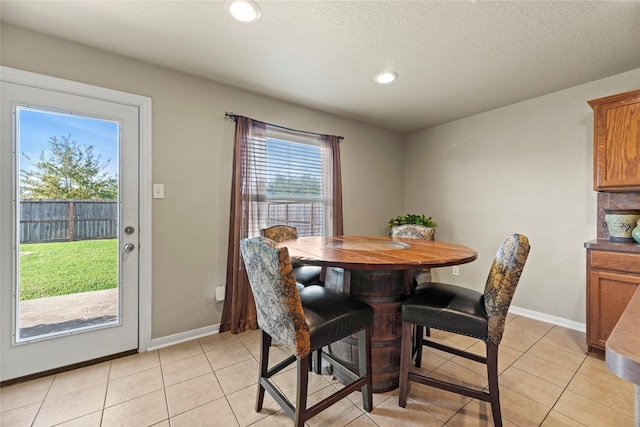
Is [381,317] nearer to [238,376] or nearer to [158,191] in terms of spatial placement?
[238,376]

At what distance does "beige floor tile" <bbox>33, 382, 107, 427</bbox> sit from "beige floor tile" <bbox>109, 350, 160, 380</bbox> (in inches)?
6.2

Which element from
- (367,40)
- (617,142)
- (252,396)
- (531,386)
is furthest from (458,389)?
(617,142)

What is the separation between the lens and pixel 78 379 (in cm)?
187

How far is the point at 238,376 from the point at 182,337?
0.82 meters

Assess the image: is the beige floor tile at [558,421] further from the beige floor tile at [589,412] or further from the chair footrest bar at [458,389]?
the chair footrest bar at [458,389]

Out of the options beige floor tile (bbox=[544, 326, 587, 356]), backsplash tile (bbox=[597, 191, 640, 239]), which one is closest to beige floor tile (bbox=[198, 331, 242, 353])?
beige floor tile (bbox=[544, 326, 587, 356])

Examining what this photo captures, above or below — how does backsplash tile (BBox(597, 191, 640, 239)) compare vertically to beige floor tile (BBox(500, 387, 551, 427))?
above

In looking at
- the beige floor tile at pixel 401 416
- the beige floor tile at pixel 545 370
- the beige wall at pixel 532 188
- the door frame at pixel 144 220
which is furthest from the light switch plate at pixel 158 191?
the beige wall at pixel 532 188

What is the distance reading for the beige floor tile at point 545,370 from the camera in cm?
187

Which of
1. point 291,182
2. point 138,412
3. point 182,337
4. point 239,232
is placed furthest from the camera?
point 291,182

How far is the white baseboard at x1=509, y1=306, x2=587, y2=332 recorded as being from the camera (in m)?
2.64

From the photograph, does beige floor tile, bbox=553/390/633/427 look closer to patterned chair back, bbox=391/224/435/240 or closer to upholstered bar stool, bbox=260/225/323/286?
patterned chair back, bbox=391/224/435/240

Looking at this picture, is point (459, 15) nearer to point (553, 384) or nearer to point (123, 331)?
point (553, 384)

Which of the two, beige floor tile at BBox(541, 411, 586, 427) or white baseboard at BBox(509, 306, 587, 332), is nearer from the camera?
beige floor tile at BBox(541, 411, 586, 427)
